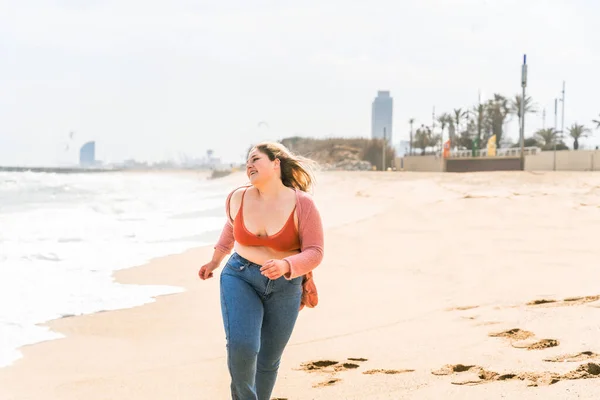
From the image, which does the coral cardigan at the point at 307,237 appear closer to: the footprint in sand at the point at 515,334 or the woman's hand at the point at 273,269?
the woman's hand at the point at 273,269

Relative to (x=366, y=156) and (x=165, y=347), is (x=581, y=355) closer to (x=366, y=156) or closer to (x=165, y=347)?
(x=165, y=347)

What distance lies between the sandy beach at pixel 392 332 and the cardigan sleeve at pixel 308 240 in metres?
1.28

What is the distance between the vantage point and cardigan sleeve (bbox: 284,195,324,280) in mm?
3100

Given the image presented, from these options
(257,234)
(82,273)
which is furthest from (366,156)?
(257,234)

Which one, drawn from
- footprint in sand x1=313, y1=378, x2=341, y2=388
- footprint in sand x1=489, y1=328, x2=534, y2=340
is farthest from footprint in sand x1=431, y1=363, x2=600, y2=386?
footprint in sand x1=489, y1=328, x2=534, y2=340

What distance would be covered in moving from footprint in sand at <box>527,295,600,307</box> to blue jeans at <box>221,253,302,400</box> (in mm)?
3513

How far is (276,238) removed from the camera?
321 cm

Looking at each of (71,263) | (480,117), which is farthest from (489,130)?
(71,263)

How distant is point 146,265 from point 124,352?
5043 millimetres

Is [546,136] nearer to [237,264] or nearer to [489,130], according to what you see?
[489,130]

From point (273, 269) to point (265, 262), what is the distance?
174mm

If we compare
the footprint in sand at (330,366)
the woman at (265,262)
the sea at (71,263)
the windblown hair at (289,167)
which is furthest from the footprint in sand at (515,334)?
the sea at (71,263)

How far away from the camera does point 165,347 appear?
5.92 meters

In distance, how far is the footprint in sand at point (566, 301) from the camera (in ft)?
19.3
